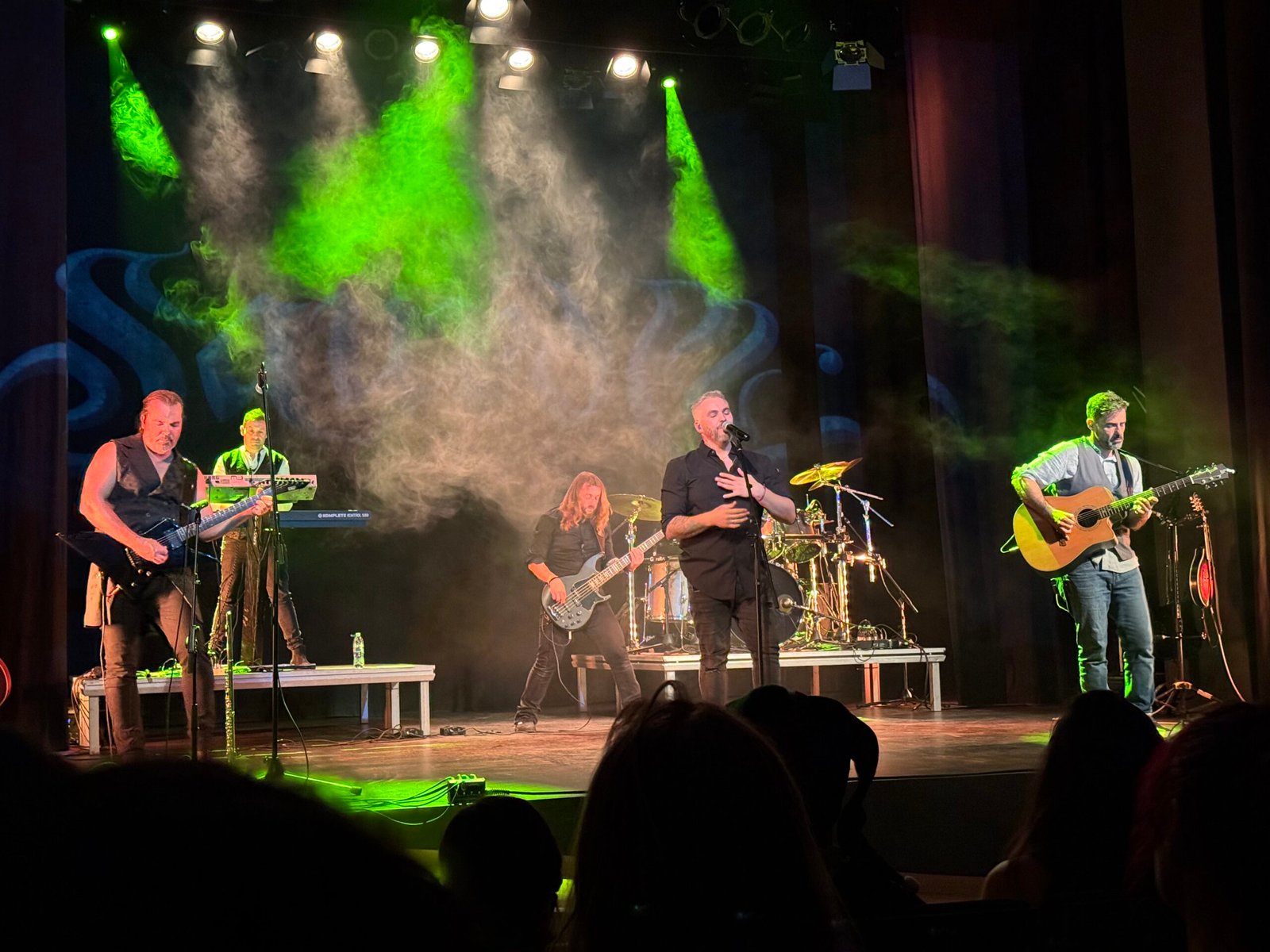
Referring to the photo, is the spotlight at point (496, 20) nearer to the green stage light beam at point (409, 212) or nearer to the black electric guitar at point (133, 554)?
the green stage light beam at point (409, 212)

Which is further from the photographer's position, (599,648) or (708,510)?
(599,648)

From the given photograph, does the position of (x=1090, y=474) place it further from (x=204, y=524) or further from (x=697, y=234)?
(x=697, y=234)

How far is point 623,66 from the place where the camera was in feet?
36.4

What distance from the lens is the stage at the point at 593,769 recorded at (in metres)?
5.39

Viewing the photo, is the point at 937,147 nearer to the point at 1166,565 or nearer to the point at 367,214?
the point at 1166,565

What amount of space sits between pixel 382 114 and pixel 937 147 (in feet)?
16.5

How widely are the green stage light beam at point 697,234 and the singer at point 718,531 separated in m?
5.45

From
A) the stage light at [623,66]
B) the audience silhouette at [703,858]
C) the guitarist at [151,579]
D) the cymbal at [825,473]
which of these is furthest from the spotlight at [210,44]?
the audience silhouette at [703,858]

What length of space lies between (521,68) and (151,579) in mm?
6360

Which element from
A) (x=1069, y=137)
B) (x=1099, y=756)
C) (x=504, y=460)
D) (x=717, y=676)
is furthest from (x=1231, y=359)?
(x=1099, y=756)

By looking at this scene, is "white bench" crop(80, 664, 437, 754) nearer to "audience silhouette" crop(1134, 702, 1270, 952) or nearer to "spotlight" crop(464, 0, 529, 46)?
"spotlight" crop(464, 0, 529, 46)

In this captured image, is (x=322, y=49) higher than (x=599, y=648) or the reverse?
higher

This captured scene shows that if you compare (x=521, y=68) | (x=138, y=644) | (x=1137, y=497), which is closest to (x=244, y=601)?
(x=138, y=644)

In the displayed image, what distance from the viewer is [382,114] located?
11.4 m
